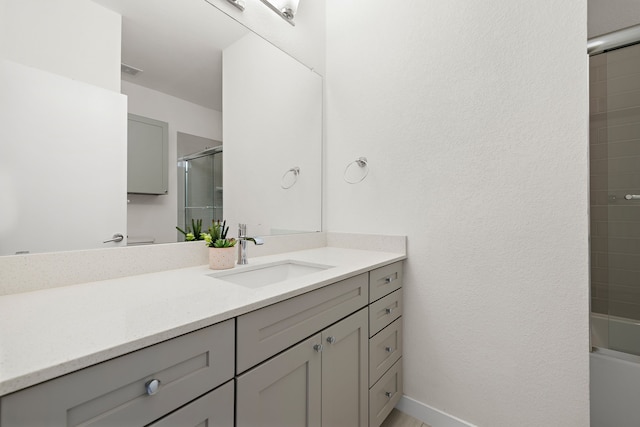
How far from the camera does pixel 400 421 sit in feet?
4.86

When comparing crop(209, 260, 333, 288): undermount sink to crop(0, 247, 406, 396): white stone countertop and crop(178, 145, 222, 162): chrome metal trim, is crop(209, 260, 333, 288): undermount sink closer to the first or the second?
crop(0, 247, 406, 396): white stone countertop

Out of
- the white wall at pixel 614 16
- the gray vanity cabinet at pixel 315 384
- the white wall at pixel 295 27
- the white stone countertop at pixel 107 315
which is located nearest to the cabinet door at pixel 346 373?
the gray vanity cabinet at pixel 315 384

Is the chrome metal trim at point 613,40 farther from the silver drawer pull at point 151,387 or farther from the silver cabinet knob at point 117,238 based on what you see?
the silver cabinet knob at point 117,238

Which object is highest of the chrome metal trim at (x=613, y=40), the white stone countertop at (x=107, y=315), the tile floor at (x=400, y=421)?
the chrome metal trim at (x=613, y=40)

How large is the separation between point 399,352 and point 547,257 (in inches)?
33.5

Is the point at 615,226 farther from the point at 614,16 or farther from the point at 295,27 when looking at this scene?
the point at 295,27

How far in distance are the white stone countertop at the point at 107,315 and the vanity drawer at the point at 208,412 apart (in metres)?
0.17

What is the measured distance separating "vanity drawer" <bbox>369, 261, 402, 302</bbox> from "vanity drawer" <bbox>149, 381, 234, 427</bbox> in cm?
74

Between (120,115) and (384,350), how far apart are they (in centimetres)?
151

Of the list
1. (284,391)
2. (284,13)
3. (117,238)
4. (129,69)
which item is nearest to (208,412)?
(284,391)

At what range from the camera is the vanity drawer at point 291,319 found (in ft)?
2.39

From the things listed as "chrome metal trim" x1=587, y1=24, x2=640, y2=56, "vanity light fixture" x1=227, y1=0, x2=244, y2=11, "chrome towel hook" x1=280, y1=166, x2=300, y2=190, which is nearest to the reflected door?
"chrome towel hook" x1=280, y1=166, x2=300, y2=190

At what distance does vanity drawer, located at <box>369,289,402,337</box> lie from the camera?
1.27 m

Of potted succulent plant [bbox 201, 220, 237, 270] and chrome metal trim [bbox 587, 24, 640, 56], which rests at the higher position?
chrome metal trim [bbox 587, 24, 640, 56]
